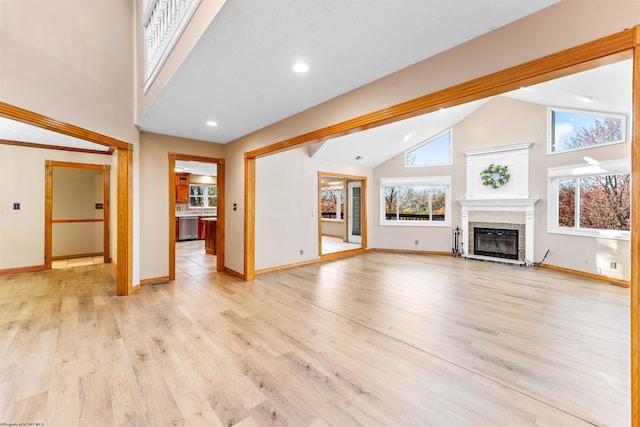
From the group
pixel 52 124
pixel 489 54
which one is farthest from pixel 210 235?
pixel 489 54

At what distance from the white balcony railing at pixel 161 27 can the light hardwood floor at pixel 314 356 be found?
2.82 m

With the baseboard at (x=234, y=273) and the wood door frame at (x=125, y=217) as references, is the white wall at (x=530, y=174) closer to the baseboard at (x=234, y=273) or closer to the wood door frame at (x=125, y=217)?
the baseboard at (x=234, y=273)

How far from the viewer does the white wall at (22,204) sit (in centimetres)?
489

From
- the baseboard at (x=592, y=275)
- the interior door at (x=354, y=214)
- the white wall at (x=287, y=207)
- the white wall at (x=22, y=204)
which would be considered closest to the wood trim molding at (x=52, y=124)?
the white wall at (x=287, y=207)

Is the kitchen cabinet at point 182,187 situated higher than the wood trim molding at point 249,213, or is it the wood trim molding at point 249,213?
the kitchen cabinet at point 182,187

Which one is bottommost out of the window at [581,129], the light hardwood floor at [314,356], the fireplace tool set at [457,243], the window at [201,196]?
the light hardwood floor at [314,356]

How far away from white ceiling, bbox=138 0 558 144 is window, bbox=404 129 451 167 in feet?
17.0

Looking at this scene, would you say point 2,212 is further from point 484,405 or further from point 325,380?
point 484,405

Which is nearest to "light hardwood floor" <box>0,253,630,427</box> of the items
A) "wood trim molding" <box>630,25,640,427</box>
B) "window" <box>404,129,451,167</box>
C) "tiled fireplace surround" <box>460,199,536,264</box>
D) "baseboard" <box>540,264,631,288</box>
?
"baseboard" <box>540,264,631,288</box>

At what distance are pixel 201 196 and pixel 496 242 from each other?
9.87 metres

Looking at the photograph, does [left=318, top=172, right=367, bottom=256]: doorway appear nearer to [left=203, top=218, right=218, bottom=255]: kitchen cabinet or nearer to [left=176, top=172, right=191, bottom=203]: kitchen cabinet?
[left=203, top=218, right=218, bottom=255]: kitchen cabinet

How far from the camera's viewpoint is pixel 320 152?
234 inches

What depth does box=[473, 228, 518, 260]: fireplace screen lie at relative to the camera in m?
6.21

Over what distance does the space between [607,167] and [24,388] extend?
7943mm
